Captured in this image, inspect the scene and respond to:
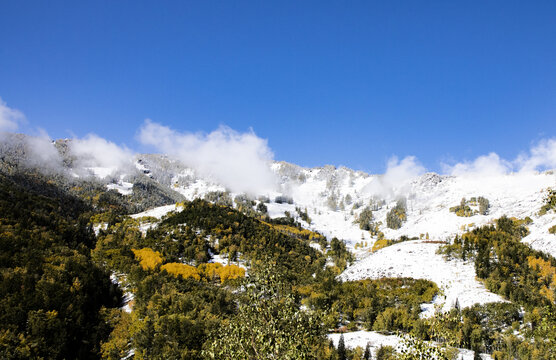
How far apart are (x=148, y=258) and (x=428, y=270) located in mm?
113874

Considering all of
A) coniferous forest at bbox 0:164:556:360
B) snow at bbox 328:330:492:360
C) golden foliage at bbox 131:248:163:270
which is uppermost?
golden foliage at bbox 131:248:163:270

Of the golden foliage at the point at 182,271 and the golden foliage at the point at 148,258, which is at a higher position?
the golden foliage at the point at 148,258

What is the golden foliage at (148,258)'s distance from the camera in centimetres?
11525

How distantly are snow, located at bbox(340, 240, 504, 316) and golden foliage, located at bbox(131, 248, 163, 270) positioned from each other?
82.6 metres

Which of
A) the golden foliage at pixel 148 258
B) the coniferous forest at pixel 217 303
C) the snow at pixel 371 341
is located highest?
the golden foliage at pixel 148 258

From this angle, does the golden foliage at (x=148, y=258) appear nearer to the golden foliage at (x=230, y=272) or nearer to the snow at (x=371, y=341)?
the golden foliage at (x=230, y=272)

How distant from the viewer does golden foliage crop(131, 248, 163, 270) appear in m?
115

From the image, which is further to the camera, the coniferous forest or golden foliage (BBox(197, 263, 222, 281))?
golden foliage (BBox(197, 263, 222, 281))

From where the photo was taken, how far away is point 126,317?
267 ft

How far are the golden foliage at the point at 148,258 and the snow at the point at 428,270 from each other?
3251 inches

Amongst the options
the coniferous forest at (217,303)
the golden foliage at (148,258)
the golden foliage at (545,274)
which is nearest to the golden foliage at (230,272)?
the coniferous forest at (217,303)

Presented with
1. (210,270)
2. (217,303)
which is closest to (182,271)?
(210,270)

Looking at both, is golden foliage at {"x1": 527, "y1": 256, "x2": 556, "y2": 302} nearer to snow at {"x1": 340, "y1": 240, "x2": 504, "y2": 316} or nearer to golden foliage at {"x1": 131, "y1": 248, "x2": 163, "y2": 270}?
snow at {"x1": 340, "y1": 240, "x2": 504, "y2": 316}

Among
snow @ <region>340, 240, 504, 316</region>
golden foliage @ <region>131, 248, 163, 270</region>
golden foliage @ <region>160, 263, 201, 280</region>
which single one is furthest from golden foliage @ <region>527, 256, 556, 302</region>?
golden foliage @ <region>131, 248, 163, 270</region>
